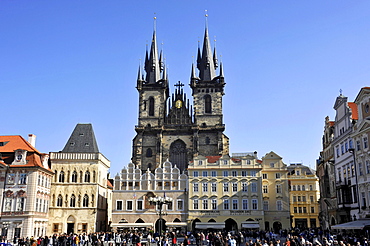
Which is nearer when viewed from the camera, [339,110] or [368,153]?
[368,153]

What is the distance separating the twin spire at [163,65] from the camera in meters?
78.6

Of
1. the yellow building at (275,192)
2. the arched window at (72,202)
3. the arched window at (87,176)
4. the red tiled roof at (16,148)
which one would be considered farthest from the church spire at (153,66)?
the red tiled roof at (16,148)

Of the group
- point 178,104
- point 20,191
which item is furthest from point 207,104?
point 20,191

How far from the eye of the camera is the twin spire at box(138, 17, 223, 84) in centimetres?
7856

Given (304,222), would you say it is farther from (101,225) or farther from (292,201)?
(101,225)

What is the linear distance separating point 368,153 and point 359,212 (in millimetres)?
5892

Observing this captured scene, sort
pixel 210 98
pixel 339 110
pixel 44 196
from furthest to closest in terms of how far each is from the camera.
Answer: pixel 210 98, pixel 44 196, pixel 339 110

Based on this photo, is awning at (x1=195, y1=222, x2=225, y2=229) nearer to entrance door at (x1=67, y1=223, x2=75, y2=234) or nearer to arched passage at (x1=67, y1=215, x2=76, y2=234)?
arched passage at (x1=67, y1=215, x2=76, y2=234)

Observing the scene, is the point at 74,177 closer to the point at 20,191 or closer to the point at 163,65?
the point at 20,191

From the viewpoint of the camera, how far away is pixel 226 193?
5778 cm

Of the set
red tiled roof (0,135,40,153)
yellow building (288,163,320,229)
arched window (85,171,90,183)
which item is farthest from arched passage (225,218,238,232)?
red tiled roof (0,135,40,153)

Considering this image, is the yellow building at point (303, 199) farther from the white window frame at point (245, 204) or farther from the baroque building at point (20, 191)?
the baroque building at point (20, 191)

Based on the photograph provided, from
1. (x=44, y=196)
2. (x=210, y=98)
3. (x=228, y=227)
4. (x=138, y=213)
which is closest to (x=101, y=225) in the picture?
(x=138, y=213)

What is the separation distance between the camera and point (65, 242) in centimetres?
3688
